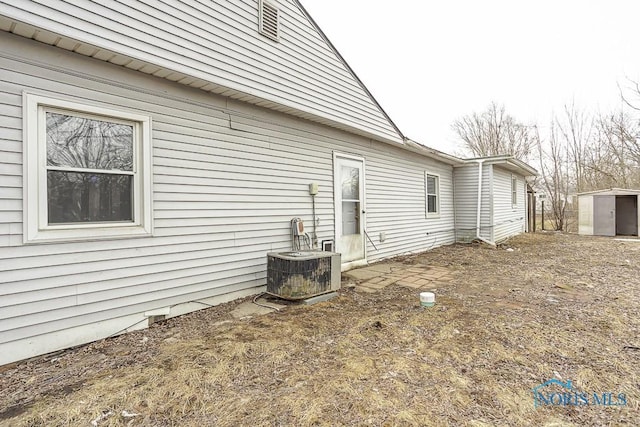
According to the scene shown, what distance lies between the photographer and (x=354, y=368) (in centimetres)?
240

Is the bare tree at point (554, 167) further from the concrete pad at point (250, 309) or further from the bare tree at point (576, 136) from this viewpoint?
the concrete pad at point (250, 309)

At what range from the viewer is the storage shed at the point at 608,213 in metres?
11.9

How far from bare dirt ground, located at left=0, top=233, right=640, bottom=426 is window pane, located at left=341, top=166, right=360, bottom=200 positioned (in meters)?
2.57

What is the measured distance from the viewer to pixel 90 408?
192cm

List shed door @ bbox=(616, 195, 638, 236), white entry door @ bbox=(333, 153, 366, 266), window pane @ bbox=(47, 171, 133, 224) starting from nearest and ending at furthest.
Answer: window pane @ bbox=(47, 171, 133, 224), white entry door @ bbox=(333, 153, 366, 266), shed door @ bbox=(616, 195, 638, 236)

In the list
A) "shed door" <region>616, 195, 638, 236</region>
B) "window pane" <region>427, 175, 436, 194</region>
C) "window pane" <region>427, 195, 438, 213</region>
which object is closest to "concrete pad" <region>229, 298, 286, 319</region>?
"window pane" <region>427, 195, 438, 213</region>

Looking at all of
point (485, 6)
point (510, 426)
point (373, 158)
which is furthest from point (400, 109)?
point (510, 426)

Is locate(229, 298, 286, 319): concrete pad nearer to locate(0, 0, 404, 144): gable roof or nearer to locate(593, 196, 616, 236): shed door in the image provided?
locate(0, 0, 404, 144): gable roof

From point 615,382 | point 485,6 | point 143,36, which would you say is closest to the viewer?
point 615,382

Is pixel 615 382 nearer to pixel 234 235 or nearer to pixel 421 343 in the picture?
pixel 421 343

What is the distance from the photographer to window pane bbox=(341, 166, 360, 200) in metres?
6.18

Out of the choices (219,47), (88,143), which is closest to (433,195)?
(219,47)

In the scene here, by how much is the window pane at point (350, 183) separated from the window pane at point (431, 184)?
351 cm

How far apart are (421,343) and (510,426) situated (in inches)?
44.5
